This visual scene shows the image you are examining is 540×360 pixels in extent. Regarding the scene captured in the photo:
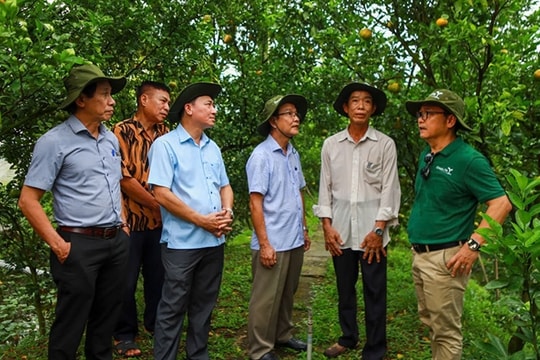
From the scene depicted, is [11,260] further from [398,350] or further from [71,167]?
[398,350]

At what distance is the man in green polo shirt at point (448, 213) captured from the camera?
11.1 feet

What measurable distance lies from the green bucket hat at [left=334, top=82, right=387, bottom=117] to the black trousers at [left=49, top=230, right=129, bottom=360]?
1931 millimetres

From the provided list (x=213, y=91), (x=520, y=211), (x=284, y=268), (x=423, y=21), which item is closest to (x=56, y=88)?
(x=213, y=91)

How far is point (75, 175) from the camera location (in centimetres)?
333

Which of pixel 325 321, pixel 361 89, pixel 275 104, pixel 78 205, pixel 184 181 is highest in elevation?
pixel 361 89

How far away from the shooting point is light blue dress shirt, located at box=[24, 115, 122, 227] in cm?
323

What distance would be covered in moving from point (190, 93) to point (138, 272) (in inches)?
59.0

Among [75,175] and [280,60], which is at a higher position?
[280,60]

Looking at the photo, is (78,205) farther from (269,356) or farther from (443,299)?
(443,299)

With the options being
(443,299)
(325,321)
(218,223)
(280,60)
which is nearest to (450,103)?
(443,299)

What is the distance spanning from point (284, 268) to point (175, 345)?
94 cm

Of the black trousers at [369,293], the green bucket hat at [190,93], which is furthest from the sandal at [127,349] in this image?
the green bucket hat at [190,93]

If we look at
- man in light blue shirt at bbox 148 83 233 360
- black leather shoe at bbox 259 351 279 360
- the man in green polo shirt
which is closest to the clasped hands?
man in light blue shirt at bbox 148 83 233 360

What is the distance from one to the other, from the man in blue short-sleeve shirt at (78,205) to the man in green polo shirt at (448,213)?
1958mm
